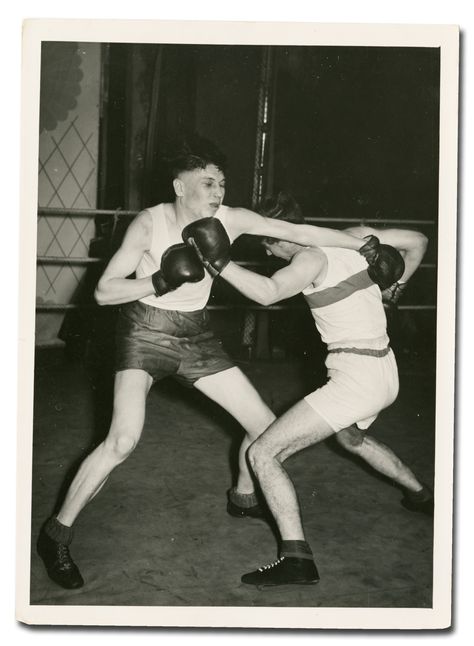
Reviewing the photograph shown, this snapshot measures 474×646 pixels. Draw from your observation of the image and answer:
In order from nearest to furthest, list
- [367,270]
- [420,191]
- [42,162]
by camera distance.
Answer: [367,270] → [420,191] → [42,162]

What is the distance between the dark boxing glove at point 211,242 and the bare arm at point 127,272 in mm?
189

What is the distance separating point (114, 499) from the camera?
3084 millimetres

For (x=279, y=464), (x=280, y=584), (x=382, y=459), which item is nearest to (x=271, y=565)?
(x=280, y=584)

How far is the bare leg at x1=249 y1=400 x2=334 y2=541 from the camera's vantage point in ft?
8.02

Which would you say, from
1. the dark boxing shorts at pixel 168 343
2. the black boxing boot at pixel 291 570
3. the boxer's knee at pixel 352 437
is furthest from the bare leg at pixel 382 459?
the dark boxing shorts at pixel 168 343

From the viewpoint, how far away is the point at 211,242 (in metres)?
2.53

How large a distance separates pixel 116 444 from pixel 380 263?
1309 millimetres

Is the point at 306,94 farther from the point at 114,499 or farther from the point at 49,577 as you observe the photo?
the point at 49,577

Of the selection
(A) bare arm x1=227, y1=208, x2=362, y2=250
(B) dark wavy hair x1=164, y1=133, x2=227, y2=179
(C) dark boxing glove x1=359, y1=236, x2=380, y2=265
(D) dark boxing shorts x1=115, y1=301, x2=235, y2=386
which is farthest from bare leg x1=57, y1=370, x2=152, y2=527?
(C) dark boxing glove x1=359, y1=236, x2=380, y2=265

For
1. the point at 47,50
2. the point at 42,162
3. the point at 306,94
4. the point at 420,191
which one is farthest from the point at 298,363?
the point at 47,50

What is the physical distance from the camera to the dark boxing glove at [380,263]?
270 cm

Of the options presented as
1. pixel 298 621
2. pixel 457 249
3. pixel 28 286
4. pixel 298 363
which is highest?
pixel 457 249

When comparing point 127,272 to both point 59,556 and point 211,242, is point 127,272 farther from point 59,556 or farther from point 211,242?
point 59,556

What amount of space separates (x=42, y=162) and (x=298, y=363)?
277 cm
